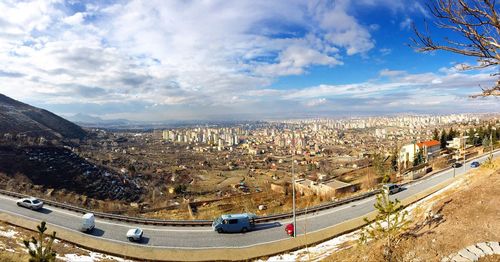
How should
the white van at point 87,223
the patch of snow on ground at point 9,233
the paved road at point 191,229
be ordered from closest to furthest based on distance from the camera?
the patch of snow on ground at point 9,233 → the paved road at point 191,229 → the white van at point 87,223

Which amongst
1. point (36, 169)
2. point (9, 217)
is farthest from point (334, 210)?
point (36, 169)

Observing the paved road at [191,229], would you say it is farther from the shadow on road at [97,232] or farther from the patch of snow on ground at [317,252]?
the patch of snow on ground at [317,252]

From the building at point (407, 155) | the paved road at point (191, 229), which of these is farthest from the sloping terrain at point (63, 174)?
the building at point (407, 155)

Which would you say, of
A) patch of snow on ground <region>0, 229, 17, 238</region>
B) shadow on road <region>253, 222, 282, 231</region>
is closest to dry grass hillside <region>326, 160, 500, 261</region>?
shadow on road <region>253, 222, 282, 231</region>

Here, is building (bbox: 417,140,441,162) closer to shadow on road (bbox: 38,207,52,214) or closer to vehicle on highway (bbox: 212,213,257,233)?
vehicle on highway (bbox: 212,213,257,233)

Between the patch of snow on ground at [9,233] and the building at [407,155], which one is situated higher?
the patch of snow on ground at [9,233]

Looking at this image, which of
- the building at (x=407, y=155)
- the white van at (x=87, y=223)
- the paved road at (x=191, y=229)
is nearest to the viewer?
the paved road at (x=191, y=229)

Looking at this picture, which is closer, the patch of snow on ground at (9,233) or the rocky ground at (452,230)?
the rocky ground at (452,230)

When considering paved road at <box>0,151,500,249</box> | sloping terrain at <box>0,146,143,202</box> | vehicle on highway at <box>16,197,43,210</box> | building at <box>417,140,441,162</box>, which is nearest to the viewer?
paved road at <box>0,151,500,249</box>
